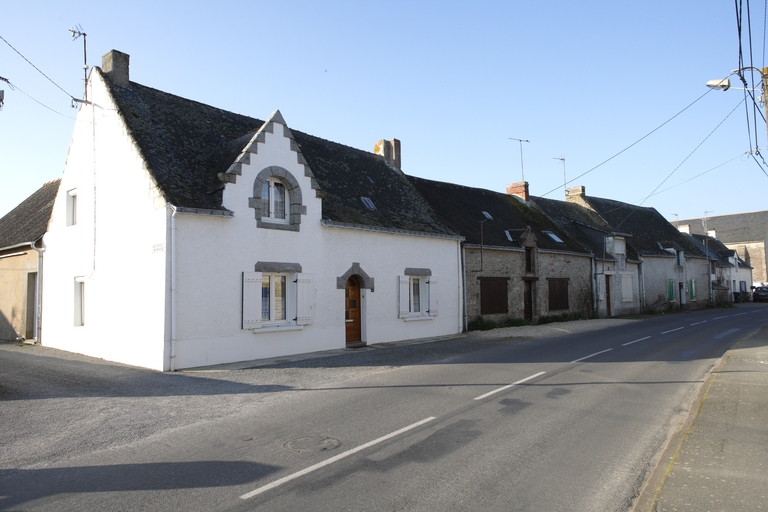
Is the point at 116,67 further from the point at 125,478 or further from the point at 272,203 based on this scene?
the point at 125,478

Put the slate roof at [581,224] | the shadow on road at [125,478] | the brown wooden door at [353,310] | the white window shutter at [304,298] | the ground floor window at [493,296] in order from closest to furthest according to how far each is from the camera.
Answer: the shadow on road at [125,478], the white window shutter at [304,298], the brown wooden door at [353,310], the ground floor window at [493,296], the slate roof at [581,224]

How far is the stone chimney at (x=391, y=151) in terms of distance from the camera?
2400 centimetres

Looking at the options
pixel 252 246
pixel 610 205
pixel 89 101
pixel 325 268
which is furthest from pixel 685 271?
pixel 89 101

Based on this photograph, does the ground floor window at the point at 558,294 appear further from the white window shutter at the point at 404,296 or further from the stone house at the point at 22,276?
the stone house at the point at 22,276

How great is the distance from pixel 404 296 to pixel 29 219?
48.2 feet

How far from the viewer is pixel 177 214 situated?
40.6 feet

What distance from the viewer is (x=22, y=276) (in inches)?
739

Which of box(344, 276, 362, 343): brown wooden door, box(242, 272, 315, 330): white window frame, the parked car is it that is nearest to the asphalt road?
box(242, 272, 315, 330): white window frame

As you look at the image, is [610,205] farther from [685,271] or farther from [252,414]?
[252,414]

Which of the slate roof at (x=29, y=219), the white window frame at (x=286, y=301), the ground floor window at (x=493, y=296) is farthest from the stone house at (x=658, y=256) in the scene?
the slate roof at (x=29, y=219)

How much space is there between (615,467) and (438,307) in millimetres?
14324

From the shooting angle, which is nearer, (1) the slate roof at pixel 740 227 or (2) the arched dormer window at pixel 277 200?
(2) the arched dormer window at pixel 277 200

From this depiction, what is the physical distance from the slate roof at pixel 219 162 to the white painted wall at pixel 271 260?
0.50 metres

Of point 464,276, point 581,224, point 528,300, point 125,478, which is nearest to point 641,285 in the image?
point 581,224
